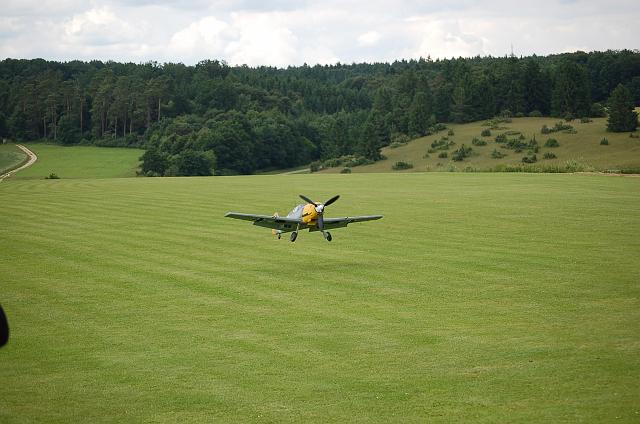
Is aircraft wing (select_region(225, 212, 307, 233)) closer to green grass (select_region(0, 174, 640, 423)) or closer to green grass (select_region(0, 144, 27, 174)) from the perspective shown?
green grass (select_region(0, 174, 640, 423))

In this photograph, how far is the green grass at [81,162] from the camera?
119250 mm

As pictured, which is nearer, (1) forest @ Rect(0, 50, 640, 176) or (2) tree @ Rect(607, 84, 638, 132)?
(2) tree @ Rect(607, 84, 638, 132)

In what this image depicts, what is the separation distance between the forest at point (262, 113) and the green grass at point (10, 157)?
16872 mm

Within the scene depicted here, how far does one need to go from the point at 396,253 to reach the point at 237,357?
16.9 metres

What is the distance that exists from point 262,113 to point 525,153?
256 feet

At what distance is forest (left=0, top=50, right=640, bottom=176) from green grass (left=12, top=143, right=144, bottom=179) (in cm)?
540

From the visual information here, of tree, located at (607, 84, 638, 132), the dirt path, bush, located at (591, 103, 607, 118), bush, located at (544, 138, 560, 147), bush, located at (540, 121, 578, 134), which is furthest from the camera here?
bush, located at (591, 103, 607, 118)

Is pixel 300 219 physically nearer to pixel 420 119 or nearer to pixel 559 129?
pixel 559 129

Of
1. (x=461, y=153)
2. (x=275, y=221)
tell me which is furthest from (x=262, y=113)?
(x=275, y=221)

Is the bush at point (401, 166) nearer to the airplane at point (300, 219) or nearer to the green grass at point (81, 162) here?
the green grass at point (81, 162)

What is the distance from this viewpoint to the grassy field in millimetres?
100369

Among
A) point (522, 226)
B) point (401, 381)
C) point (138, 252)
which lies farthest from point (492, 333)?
point (522, 226)

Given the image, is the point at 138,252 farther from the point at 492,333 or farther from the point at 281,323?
the point at 492,333

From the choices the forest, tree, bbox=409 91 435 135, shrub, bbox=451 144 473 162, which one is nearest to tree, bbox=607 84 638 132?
shrub, bbox=451 144 473 162
